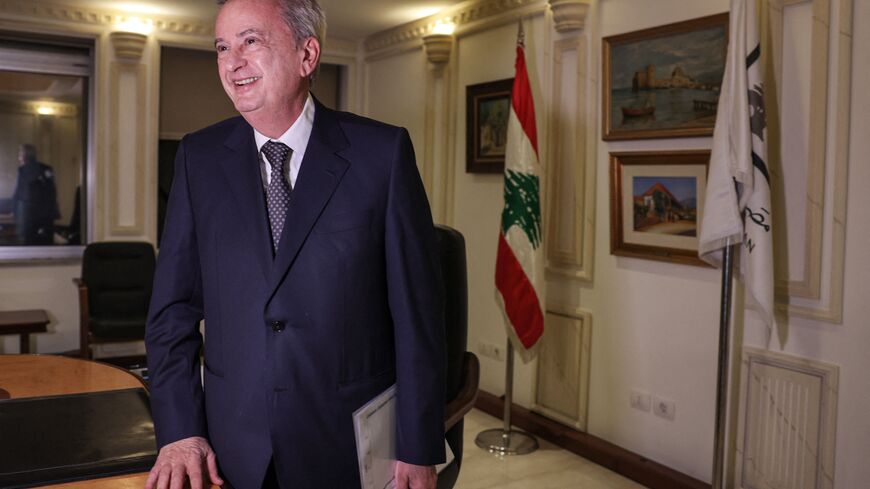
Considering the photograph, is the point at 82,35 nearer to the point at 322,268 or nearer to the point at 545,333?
the point at 545,333

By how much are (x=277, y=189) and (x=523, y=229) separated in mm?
2907

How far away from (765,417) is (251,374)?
8.77 ft

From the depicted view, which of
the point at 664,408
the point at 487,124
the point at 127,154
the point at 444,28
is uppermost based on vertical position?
the point at 444,28

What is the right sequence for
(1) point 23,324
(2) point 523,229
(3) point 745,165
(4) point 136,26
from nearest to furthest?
(3) point 745,165
(2) point 523,229
(1) point 23,324
(4) point 136,26

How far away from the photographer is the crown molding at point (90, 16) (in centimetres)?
562

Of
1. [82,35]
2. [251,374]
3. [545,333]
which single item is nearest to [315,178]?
[251,374]

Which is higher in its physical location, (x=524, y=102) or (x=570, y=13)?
(x=570, y=13)

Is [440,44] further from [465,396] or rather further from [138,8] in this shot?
[465,396]

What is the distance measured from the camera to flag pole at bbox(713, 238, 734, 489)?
311 cm

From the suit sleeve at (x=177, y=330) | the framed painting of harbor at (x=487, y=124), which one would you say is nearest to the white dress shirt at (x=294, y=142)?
the suit sleeve at (x=177, y=330)

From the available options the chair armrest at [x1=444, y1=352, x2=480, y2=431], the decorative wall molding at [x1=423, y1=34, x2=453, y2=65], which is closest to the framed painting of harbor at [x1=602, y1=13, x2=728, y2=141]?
the decorative wall molding at [x1=423, y1=34, x2=453, y2=65]

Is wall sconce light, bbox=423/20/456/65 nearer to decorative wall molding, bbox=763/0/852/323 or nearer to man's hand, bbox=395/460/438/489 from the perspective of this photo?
decorative wall molding, bbox=763/0/852/323

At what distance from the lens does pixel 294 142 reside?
54.2 inches

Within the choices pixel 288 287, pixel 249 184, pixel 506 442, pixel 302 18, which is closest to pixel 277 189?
pixel 249 184
